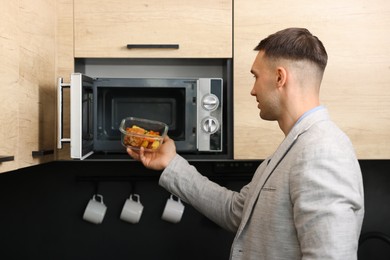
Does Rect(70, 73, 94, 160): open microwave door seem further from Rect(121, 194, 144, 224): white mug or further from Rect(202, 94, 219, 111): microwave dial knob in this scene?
Rect(121, 194, 144, 224): white mug

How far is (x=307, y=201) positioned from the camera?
895 millimetres

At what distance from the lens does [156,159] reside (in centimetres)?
135

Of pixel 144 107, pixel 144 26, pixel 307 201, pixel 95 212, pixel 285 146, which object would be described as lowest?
pixel 95 212

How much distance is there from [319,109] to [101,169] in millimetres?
1030

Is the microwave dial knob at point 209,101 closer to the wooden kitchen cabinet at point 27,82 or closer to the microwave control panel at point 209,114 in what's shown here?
the microwave control panel at point 209,114

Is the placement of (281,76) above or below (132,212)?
above

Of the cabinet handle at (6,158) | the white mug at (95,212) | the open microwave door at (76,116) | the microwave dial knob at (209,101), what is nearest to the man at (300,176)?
the microwave dial knob at (209,101)

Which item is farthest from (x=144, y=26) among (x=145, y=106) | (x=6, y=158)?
(x=6, y=158)

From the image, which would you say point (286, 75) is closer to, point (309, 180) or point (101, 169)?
point (309, 180)

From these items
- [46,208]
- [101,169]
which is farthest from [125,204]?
[46,208]

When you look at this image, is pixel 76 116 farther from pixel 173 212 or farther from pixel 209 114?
pixel 173 212

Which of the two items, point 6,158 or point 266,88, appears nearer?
point 6,158

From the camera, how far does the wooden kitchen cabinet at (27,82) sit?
3.31ft

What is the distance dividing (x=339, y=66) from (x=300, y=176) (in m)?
0.69
